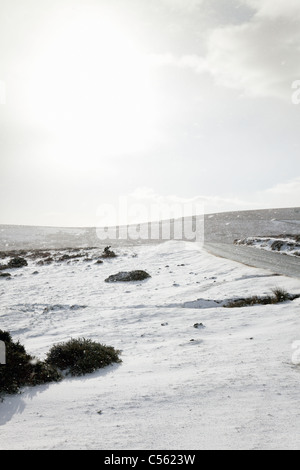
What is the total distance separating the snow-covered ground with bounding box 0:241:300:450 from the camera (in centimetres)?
328

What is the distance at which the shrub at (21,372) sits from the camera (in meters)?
4.75

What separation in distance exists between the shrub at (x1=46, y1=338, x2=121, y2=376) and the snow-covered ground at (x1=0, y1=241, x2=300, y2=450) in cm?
26

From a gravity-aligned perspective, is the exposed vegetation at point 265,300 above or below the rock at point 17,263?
above

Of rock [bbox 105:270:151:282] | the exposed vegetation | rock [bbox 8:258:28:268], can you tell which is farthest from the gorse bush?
rock [bbox 8:258:28:268]

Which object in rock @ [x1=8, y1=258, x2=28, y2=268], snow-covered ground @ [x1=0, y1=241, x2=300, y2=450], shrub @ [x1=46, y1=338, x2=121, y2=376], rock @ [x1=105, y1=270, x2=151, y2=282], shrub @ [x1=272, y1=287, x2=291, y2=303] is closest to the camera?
snow-covered ground @ [x1=0, y1=241, x2=300, y2=450]

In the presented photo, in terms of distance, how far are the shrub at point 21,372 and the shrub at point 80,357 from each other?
304mm

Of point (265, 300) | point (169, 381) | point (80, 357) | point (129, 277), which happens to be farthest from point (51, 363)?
point (129, 277)

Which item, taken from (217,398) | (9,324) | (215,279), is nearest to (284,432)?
(217,398)

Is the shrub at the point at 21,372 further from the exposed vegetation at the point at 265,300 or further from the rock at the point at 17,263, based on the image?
the rock at the point at 17,263

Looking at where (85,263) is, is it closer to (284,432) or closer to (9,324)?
(9,324)

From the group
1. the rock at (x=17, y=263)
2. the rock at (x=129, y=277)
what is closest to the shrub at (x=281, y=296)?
the rock at (x=129, y=277)

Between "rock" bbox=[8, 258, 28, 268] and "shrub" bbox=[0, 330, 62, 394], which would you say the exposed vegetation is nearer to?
"shrub" bbox=[0, 330, 62, 394]
